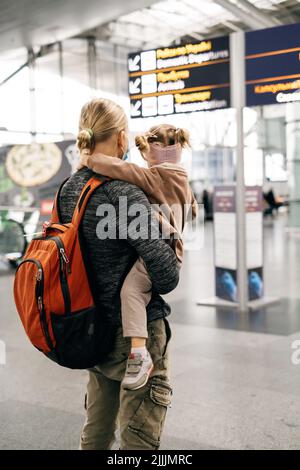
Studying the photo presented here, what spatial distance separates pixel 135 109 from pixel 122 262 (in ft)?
19.4

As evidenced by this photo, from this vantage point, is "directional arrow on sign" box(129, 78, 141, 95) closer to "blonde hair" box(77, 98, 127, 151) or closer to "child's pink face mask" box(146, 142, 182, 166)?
"child's pink face mask" box(146, 142, 182, 166)

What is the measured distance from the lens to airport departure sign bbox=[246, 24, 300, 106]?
6465 millimetres

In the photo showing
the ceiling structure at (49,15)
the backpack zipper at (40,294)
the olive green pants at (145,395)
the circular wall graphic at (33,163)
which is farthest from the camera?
the circular wall graphic at (33,163)

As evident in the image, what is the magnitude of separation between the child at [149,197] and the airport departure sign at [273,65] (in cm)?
456

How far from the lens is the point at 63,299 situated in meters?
1.95

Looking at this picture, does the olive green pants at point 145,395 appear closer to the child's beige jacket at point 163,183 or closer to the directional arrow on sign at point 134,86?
the child's beige jacket at point 163,183

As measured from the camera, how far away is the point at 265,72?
6.74 metres

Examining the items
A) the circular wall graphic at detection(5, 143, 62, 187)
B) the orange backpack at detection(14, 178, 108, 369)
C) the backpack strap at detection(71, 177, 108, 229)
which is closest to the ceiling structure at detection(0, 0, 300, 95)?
the circular wall graphic at detection(5, 143, 62, 187)

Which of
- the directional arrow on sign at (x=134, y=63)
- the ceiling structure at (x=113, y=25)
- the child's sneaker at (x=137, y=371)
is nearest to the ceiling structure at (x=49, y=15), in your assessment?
the ceiling structure at (x=113, y=25)

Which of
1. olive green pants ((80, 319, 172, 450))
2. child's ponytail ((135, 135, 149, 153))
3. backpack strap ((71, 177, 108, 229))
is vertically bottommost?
olive green pants ((80, 319, 172, 450))

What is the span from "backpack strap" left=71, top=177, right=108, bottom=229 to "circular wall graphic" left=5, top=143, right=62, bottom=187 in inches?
382

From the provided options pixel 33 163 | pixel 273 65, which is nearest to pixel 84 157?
pixel 273 65

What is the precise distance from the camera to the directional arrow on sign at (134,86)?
773 cm
